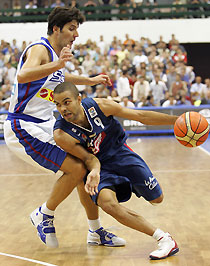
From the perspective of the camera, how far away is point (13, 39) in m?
20.6

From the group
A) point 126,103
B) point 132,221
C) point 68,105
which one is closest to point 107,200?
point 132,221

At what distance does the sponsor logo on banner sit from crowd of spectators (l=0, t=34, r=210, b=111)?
10.4 meters

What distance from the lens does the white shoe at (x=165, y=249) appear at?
4422 millimetres

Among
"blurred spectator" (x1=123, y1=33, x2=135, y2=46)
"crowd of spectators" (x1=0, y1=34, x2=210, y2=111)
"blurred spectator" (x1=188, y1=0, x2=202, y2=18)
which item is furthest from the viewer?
"blurred spectator" (x1=188, y1=0, x2=202, y2=18)

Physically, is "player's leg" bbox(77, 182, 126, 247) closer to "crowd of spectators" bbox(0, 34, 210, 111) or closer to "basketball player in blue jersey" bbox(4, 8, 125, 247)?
"basketball player in blue jersey" bbox(4, 8, 125, 247)

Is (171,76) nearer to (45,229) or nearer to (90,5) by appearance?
(90,5)

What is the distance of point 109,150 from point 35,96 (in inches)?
34.5

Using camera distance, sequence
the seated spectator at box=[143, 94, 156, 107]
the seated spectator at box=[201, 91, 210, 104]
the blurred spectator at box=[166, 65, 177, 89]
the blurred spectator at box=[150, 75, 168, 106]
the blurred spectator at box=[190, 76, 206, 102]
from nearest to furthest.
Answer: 1. the seated spectator at box=[143, 94, 156, 107]
2. the seated spectator at box=[201, 91, 210, 104]
3. the blurred spectator at box=[150, 75, 168, 106]
4. the blurred spectator at box=[190, 76, 206, 102]
5. the blurred spectator at box=[166, 65, 177, 89]

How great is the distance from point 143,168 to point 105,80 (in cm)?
98

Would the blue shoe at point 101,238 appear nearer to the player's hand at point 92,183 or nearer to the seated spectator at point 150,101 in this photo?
the player's hand at point 92,183

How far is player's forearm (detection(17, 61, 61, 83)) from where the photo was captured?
433 centimetres

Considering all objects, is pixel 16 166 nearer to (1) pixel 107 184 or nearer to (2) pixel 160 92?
(1) pixel 107 184

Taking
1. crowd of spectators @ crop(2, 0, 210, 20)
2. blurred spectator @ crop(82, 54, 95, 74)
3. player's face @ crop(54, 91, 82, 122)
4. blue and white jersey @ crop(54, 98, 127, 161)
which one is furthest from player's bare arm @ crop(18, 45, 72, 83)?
crowd of spectators @ crop(2, 0, 210, 20)

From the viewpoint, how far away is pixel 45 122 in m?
4.86
